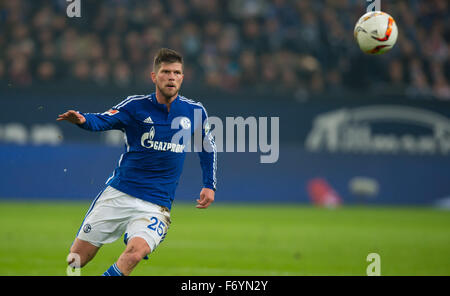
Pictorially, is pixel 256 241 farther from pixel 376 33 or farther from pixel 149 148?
pixel 149 148

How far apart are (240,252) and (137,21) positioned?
11.2 m

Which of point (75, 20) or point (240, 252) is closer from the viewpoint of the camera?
point (240, 252)

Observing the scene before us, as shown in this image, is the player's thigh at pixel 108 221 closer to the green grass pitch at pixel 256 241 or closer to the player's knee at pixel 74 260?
the player's knee at pixel 74 260

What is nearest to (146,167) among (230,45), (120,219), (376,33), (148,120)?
(148,120)

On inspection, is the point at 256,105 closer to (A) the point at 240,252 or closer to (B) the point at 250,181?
(B) the point at 250,181

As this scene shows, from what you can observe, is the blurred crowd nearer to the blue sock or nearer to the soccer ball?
the soccer ball

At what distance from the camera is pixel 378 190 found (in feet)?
63.8

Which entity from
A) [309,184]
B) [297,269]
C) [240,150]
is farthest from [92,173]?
[297,269]

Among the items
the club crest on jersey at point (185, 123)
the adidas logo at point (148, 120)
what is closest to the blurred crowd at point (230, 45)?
the club crest on jersey at point (185, 123)

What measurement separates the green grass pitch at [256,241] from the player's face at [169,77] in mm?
2788

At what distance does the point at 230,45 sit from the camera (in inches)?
828

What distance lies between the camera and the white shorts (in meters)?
6.80

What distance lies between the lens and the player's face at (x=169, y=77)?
687 centimetres
